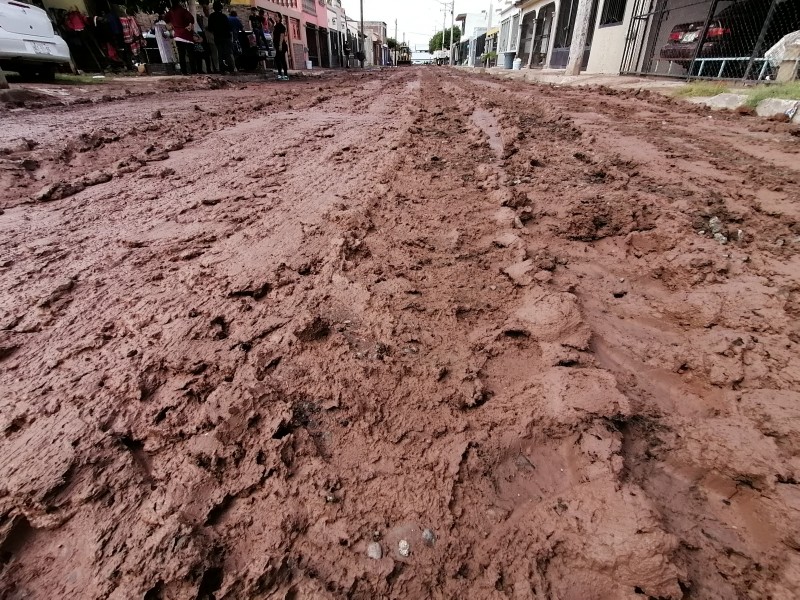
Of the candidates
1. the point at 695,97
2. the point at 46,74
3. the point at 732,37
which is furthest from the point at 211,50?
the point at 732,37

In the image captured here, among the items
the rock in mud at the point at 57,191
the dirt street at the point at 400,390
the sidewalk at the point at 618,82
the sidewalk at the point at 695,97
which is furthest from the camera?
the sidewalk at the point at 618,82

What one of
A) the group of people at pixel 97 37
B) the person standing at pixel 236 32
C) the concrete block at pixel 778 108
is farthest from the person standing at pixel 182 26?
the concrete block at pixel 778 108

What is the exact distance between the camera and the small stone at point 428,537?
1130 millimetres

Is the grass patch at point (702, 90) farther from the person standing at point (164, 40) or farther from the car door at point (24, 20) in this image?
the person standing at point (164, 40)

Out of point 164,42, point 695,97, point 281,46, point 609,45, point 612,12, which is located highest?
point 612,12

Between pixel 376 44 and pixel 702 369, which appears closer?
pixel 702 369

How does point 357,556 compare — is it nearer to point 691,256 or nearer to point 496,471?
point 496,471

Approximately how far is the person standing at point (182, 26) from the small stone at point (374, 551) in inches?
594

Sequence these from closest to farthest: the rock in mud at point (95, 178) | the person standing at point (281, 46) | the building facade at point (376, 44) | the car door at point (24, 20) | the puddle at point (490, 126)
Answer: the rock in mud at point (95, 178) → the puddle at point (490, 126) → the car door at point (24, 20) → the person standing at point (281, 46) → the building facade at point (376, 44)

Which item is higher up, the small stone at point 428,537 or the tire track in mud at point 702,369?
the tire track in mud at point 702,369

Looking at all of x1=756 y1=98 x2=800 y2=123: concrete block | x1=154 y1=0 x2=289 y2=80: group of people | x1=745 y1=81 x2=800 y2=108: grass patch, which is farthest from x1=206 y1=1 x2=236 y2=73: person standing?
x1=756 y1=98 x2=800 y2=123: concrete block

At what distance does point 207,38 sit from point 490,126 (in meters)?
13.2

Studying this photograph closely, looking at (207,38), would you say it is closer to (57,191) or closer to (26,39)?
(26,39)

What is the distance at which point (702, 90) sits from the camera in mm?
7430
